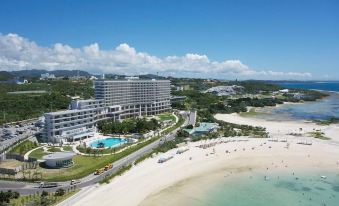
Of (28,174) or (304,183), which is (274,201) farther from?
(28,174)

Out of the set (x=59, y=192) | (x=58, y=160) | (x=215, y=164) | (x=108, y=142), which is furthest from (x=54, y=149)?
(x=215, y=164)

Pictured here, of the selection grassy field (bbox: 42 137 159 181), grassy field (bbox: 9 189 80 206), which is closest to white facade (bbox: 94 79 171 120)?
grassy field (bbox: 42 137 159 181)

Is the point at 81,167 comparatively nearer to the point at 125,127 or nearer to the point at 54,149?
the point at 54,149

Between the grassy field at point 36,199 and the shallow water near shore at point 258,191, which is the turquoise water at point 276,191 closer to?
the shallow water near shore at point 258,191

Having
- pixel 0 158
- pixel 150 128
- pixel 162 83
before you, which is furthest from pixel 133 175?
pixel 162 83

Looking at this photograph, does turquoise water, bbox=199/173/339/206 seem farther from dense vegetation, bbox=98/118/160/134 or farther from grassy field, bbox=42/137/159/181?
dense vegetation, bbox=98/118/160/134

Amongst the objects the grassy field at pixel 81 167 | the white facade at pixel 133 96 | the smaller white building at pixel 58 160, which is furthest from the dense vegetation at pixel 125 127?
the smaller white building at pixel 58 160
